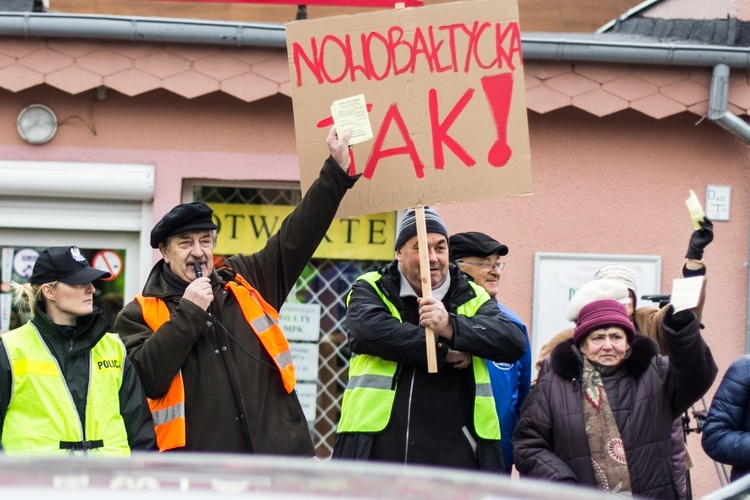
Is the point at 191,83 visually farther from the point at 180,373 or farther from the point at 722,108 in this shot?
the point at 180,373

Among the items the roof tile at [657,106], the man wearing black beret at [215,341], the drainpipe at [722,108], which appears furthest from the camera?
the roof tile at [657,106]

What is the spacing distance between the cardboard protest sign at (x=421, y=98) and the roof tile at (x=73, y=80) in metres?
2.66

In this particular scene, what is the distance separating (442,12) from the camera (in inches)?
204

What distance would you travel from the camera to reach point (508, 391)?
5113 millimetres

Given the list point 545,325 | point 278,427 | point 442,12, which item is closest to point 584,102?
point 545,325

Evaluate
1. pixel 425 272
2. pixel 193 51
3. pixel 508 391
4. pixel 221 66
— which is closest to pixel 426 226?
pixel 425 272

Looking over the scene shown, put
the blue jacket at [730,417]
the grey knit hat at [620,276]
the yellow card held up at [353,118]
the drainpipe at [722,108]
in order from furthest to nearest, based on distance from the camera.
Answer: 1. the drainpipe at [722,108]
2. the grey knit hat at [620,276]
3. the blue jacket at [730,417]
4. the yellow card held up at [353,118]

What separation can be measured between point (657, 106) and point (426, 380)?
11.5ft

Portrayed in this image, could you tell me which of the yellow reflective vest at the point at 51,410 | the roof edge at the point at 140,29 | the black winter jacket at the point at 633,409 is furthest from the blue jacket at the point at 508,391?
the roof edge at the point at 140,29

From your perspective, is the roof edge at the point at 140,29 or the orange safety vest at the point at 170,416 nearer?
the orange safety vest at the point at 170,416

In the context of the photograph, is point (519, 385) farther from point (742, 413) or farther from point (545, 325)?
point (545, 325)

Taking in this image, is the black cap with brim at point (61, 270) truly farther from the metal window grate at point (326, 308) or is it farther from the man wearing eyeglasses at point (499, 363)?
the metal window grate at point (326, 308)

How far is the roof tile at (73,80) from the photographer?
24.4 ft

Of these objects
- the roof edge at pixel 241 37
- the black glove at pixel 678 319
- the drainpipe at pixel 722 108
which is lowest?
the black glove at pixel 678 319
